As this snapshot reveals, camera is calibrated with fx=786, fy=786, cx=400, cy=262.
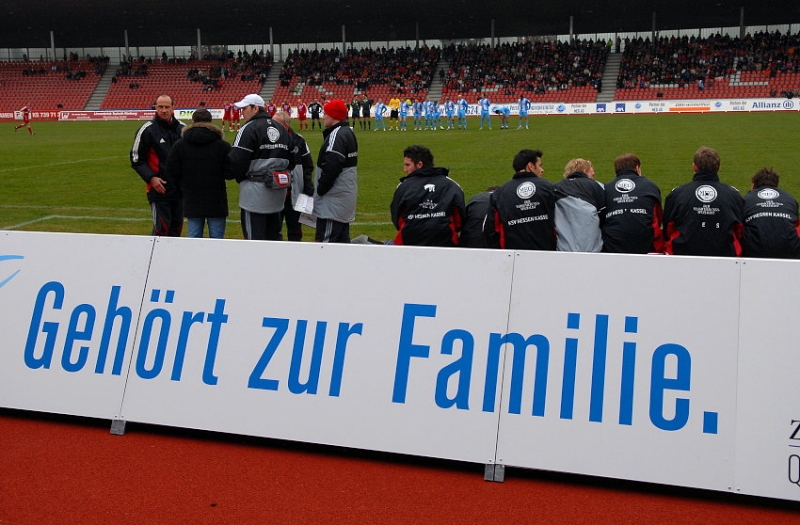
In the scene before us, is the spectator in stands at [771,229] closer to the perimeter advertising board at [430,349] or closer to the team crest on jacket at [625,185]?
the team crest on jacket at [625,185]

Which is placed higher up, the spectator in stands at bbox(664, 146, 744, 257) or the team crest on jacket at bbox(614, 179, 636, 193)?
the team crest on jacket at bbox(614, 179, 636, 193)

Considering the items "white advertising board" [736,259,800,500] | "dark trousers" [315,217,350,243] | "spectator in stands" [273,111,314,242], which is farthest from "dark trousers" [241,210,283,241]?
A: "white advertising board" [736,259,800,500]

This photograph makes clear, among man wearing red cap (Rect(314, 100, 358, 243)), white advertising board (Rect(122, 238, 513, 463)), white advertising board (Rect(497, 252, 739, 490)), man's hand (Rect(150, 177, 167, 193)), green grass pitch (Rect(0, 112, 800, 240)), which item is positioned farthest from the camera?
green grass pitch (Rect(0, 112, 800, 240))

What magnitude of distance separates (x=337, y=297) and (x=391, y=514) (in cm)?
136

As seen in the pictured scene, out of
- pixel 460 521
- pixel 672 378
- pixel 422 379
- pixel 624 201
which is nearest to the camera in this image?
pixel 460 521

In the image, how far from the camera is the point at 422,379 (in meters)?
4.47

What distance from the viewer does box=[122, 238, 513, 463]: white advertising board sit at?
444 cm

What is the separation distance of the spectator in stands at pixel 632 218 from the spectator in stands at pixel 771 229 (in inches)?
26.2

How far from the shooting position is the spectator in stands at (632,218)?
6.21 meters

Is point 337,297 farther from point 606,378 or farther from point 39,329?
point 39,329

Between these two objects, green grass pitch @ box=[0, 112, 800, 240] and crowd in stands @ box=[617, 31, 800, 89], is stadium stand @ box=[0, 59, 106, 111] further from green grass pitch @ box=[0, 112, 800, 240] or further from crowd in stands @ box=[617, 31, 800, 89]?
crowd in stands @ box=[617, 31, 800, 89]

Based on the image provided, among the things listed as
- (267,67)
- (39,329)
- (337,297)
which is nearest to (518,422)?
(337,297)

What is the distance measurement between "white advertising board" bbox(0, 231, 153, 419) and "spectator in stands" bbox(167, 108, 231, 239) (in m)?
2.39

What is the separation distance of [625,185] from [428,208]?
5.33ft
